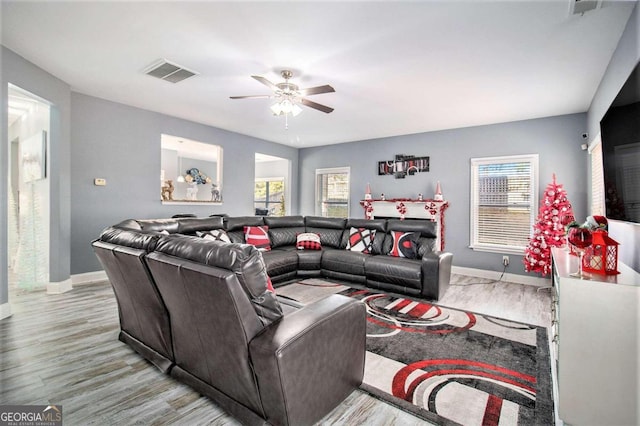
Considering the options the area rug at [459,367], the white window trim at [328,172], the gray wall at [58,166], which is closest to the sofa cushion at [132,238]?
the area rug at [459,367]

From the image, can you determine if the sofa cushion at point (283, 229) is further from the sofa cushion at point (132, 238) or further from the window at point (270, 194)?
the window at point (270, 194)

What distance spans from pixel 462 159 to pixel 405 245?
239 centimetres

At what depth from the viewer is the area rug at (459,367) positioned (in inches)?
69.0

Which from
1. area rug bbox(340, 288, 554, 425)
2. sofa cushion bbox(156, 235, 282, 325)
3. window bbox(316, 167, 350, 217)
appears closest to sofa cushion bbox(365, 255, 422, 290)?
area rug bbox(340, 288, 554, 425)

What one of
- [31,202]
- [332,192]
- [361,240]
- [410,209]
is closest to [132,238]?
[361,240]

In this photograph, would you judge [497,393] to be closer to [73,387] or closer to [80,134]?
[73,387]

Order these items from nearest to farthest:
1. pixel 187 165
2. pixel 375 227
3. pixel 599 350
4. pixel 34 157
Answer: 1. pixel 599 350
2. pixel 34 157
3. pixel 375 227
4. pixel 187 165

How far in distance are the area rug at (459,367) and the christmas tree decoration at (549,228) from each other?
1.74 meters

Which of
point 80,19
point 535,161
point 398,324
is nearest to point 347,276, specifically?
point 398,324

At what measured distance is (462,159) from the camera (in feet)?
18.1

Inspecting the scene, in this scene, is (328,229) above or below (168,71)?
below

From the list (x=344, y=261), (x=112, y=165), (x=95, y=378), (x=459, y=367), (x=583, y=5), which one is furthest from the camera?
(x=112, y=165)

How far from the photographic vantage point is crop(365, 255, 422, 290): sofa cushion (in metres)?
3.78

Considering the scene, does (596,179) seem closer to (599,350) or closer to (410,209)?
(410,209)
